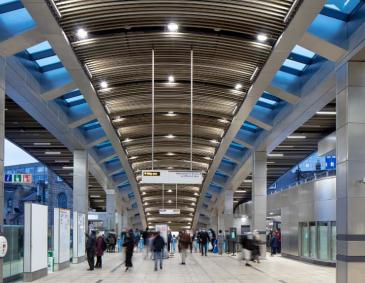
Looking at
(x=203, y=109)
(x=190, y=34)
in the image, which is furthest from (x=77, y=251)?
(x=190, y=34)

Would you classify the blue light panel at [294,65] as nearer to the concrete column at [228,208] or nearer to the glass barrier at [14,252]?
the glass barrier at [14,252]

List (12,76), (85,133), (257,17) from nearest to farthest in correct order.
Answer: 1. (257,17)
2. (12,76)
3. (85,133)

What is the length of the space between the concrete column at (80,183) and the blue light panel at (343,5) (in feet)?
56.3

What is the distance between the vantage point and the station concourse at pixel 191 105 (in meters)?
15.0

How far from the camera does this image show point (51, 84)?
20.8 m

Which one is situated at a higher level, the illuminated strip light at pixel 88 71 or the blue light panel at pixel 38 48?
the blue light panel at pixel 38 48

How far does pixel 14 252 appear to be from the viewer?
18.2 meters

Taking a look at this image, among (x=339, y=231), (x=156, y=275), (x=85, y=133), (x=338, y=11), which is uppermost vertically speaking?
(x=338, y=11)

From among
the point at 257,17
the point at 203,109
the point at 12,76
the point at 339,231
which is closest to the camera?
the point at 257,17

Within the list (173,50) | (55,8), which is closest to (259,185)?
(173,50)

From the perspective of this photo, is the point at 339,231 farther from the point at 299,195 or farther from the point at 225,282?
the point at 299,195

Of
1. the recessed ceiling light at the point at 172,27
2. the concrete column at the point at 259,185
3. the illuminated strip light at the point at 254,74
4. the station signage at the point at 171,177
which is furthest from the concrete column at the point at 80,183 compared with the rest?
the recessed ceiling light at the point at 172,27

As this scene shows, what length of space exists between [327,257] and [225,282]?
7943mm

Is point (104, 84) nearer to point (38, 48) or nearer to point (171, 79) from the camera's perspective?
point (171, 79)
